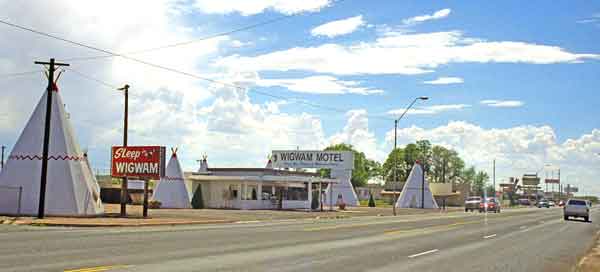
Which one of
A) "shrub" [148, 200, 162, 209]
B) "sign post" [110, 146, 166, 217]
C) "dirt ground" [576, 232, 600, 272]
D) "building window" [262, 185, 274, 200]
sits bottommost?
"shrub" [148, 200, 162, 209]

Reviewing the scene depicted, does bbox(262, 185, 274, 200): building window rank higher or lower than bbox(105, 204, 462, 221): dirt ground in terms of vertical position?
higher

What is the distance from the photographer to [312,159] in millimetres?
68000

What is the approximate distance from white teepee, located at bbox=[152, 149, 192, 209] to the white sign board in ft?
51.4

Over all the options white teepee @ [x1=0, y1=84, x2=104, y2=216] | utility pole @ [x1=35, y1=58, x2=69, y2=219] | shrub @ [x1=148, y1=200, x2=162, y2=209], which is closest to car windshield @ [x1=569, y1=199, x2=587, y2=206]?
shrub @ [x1=148, y1=200, x2=162, y2=209]

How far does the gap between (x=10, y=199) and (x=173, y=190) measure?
20.5 m

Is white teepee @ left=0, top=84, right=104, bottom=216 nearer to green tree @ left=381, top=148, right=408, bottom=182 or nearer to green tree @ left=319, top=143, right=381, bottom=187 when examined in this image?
green tree @ left=319, top=143, right=381, bottom=187

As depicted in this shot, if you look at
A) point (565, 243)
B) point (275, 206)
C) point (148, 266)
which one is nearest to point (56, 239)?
point (148, 266)

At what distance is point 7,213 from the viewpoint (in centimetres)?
3503

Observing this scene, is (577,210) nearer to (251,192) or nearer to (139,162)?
(251,192)

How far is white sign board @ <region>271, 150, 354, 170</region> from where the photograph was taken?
219 ft

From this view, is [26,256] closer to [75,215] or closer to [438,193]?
[75,215]

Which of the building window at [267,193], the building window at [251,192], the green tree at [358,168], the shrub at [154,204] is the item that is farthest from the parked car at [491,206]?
the green tree at [358,168]

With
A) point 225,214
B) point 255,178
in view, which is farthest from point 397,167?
point 225,214

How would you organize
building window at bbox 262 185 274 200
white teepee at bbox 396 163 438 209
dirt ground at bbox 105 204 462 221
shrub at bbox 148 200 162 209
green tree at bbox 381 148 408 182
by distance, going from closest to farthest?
dirt ground at bbox 105 204 462 221 < shrub at bbox 148 200 162 209 < building window at bbox 262 185 274 200 < white teepee at bbox 396 163 438 209 < green tree at bbox 381 148 408 182
